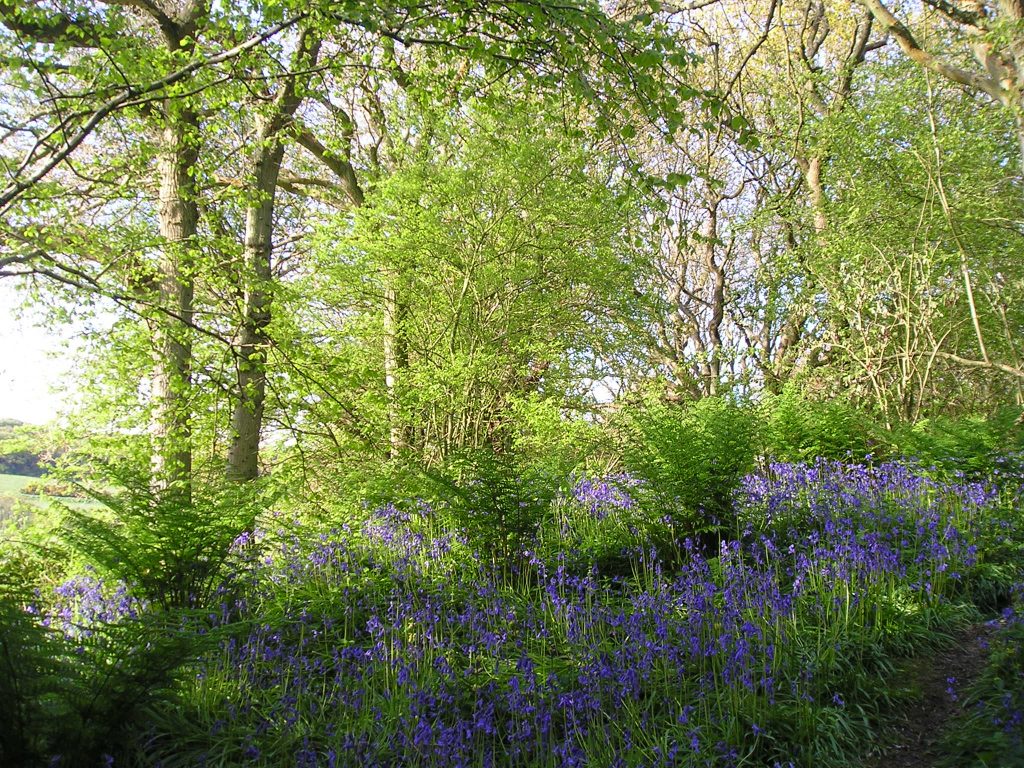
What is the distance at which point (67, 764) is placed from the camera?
2314mm

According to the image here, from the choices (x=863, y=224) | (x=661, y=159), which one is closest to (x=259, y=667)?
(x=863, y=224)

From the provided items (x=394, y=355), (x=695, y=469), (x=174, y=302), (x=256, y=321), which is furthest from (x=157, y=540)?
(x=394, y=355)

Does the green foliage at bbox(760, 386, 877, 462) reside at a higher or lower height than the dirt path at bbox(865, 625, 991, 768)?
higher

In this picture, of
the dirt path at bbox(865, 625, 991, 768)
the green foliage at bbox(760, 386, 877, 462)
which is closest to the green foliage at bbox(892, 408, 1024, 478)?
the green foliage at bbox(760, 386, 877, 462)

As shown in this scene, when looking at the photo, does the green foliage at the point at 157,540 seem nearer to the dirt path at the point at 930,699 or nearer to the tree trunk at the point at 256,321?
the tree trunk at the point at 256,321

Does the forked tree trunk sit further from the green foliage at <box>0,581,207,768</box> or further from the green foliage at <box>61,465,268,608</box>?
the green foliage at <box>0,581,207,768</box>

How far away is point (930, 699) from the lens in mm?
3145

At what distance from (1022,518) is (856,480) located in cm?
115

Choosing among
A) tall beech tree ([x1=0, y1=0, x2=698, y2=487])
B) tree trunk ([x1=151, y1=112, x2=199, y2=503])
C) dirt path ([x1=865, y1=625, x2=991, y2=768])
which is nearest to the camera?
dirt path ([x1=865, y1=625, x2=991, y2=768])

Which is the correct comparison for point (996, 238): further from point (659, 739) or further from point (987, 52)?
point (659, 739)

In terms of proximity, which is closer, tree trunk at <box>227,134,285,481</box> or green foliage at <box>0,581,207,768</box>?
green foliage at <box>0,581,207,768</box>

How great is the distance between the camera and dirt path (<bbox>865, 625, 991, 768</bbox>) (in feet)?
9.09

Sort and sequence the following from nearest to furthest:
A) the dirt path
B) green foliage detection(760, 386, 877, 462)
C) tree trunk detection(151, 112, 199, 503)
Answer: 1. the dirt path
2. tree trunk detection(151, 112, 199, 503)
3. green foliage detection(760, 386, 877, 462)

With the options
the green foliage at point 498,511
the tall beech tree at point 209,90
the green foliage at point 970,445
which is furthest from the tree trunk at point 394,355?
the green foliage at point 970,445
